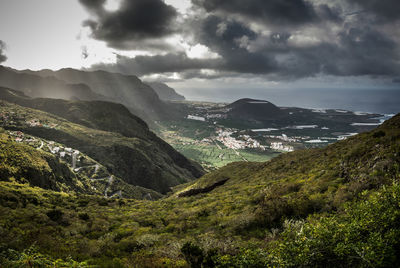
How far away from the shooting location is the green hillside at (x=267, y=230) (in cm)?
769

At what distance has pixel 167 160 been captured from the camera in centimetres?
15188

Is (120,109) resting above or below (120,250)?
above

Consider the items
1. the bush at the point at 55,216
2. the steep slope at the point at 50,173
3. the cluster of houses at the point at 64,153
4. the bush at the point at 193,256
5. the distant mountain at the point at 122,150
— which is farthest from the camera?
the distant mountain at the point at 122,150

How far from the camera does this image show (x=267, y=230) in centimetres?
1541

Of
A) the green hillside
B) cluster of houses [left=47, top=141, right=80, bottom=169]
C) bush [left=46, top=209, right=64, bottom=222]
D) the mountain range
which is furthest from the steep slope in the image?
bush [left=46, top=209, right=64, bottom=222]

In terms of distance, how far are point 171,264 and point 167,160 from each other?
5651 inches

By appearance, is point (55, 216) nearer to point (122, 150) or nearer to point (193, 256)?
point (193, 256)

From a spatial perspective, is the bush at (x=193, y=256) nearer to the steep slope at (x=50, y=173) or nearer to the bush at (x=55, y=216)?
the bush at (x=55, y=216)

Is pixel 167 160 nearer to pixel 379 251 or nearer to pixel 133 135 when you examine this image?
pixel 133 135

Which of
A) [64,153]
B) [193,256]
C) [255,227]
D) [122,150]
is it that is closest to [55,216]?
[193,256]

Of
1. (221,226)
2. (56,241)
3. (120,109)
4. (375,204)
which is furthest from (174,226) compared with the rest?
(120,109)

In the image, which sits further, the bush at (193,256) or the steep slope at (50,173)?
the steep slope at (50,173)

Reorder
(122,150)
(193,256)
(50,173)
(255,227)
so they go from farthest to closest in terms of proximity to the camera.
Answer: (122,150), (50,173), (255,227), (193,256)

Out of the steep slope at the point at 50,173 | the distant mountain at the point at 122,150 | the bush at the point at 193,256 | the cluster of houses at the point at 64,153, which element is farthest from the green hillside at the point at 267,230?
the distant mountain at the point at 122,150
